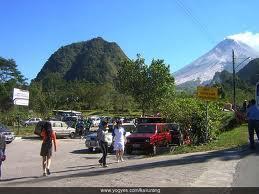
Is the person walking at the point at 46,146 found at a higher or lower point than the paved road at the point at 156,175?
higher

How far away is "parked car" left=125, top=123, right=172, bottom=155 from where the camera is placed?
978 inches

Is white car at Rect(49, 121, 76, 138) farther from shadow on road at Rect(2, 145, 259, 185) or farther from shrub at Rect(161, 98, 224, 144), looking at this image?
shadow on road at Rect(2, 145, 259, 185)

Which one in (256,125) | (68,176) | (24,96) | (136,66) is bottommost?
(68,176)

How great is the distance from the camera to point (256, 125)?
60.9 feet

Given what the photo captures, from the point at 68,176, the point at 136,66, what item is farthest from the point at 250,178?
the point at 136,66

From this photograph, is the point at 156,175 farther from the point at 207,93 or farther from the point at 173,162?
the point at 207,93

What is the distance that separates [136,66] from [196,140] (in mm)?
34021

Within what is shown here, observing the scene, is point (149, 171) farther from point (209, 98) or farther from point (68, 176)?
point (209, 98)

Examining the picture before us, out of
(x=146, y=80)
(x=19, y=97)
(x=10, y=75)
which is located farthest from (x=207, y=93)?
(x=10, y=75)

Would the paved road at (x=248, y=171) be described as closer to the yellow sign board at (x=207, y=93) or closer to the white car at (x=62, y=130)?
the yellow sign board at (x=207, y=93)

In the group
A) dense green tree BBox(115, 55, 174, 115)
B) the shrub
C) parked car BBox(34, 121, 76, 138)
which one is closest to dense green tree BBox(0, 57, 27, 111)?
dense green tree BBox(115, 55, 174, 115)

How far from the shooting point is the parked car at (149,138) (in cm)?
2484

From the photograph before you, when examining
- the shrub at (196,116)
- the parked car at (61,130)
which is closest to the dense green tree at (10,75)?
the parked car at (61,130)

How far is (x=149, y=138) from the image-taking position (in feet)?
81.6
